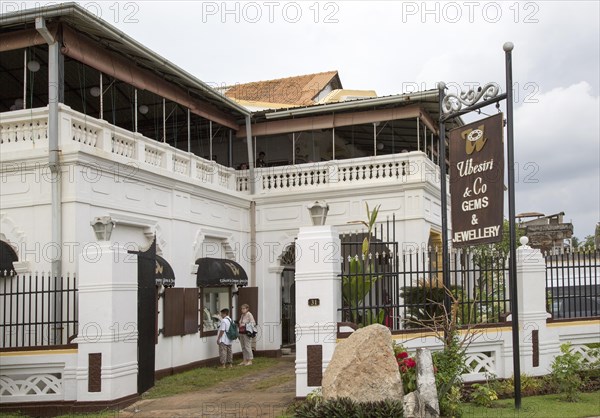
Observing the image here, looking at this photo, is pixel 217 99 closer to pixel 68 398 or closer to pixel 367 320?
pixel 367 320

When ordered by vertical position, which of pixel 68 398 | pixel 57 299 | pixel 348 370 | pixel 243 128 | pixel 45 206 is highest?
pixel 243 128

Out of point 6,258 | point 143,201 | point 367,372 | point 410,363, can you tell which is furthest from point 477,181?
point 6,258

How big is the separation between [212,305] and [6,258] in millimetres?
6216

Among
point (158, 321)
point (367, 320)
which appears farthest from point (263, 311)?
point (367, 320)

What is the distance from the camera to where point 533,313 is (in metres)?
11.9

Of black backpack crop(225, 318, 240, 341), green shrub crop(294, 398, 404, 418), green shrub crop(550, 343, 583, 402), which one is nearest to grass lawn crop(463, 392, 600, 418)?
green shrub crop(550, 343, 583, 402)

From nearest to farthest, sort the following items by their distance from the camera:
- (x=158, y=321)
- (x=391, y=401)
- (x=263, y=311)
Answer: (x=391, y=401) < (x=158, y=321) < (x=263, y=311)

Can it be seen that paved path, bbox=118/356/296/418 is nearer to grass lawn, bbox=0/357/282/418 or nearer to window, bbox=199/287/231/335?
grass lawn, bbox=0/357/282/418

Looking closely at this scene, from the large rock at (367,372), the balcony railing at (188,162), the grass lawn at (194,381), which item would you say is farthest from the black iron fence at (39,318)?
the large rock at (367,372)

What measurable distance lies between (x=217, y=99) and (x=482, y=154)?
31.5 ft

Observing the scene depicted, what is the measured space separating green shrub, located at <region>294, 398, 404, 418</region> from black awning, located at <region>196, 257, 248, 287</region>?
8.56 metres

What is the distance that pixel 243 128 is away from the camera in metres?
20.7

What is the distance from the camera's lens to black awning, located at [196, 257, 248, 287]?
17.2 meters

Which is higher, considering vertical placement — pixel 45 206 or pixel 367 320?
pixel 45 206
